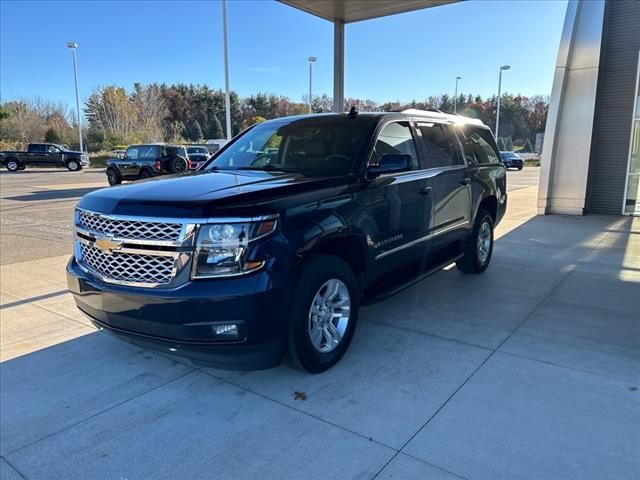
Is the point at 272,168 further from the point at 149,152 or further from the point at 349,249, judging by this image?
the point at 149,152

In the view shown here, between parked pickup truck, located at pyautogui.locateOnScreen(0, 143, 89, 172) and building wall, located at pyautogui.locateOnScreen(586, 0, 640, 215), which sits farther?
parked pickup truck, located at pyautogui.locateOnScreen(0, 143, 89, 172)

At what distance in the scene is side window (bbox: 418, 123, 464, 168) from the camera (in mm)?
4936

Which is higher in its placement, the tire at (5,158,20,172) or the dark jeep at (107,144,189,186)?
the dark jeep at (107,144,189,186)

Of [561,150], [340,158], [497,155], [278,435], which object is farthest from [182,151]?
[278,435]

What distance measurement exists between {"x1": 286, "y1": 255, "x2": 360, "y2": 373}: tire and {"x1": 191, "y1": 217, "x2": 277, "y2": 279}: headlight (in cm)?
45

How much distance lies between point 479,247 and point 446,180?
153 centimetres

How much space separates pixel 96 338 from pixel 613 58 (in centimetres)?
1309

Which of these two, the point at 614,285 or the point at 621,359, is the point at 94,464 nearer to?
the point at 621,359

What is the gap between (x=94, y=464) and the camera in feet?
8.73

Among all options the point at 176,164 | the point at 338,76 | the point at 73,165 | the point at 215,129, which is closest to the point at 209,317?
the point at 338,76

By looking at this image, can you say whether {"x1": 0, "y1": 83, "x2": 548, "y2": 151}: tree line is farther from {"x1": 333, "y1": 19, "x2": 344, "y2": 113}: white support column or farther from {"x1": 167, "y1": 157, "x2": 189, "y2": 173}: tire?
{"x1": 333, "y1": 19, "x2": 344, "y2": 113}: white support column

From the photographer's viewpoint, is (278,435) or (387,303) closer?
(278,435)

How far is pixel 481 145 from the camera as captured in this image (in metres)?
6.29

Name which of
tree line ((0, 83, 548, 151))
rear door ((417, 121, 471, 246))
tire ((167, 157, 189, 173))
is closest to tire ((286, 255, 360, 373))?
rear door ((417, 121, 471, 246))
